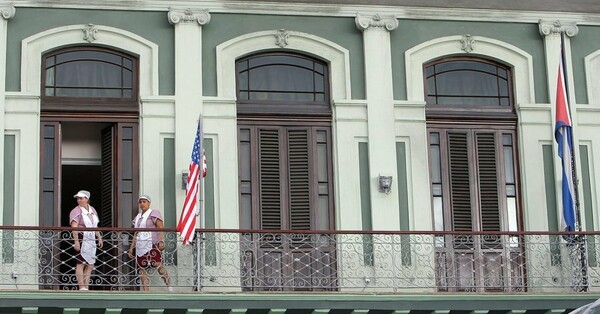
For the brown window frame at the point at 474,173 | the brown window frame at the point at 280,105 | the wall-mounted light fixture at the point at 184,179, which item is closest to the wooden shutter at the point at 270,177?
the brown window frame at the point at 280,105

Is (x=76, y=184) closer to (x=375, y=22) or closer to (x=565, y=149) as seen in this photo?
(x=375, y=22)

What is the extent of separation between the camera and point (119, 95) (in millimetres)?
22828

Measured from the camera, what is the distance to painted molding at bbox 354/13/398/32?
23.4m

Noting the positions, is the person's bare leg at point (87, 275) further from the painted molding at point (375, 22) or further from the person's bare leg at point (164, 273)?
the painted molding at point (375, 22)

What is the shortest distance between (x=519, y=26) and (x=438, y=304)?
201 inches

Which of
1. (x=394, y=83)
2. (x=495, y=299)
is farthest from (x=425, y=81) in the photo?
(x=495, y=299)

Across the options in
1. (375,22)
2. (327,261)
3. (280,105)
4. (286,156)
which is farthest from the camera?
(375,22)

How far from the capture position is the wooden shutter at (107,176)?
889 inches

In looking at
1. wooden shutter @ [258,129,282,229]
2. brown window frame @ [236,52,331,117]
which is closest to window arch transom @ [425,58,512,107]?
brown window frame @ [236,52,331,117]

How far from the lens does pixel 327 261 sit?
73.2 ft

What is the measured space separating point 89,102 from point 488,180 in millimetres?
6111

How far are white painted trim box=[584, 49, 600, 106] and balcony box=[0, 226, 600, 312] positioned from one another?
2471mm

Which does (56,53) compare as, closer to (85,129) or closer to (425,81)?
(85,129)

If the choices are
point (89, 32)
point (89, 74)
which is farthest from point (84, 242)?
point (89, 32)
